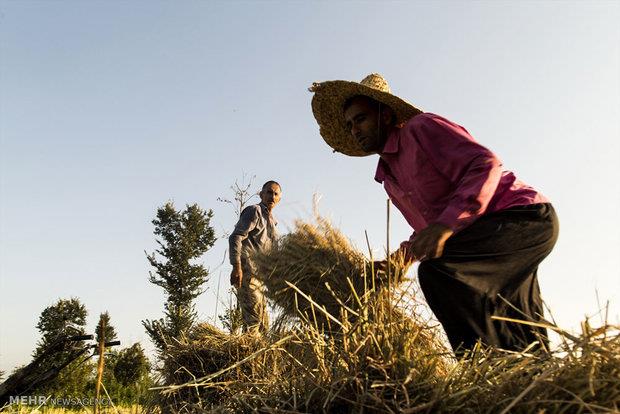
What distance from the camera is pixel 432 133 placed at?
2.48 meters

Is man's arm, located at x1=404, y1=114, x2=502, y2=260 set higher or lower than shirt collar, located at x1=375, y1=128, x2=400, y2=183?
lower

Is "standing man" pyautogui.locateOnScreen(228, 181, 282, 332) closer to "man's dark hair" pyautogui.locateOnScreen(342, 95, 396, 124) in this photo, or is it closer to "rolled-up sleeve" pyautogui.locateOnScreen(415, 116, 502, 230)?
"man's dark hair" pyautogui.locateOnScreen(342, 95, 396, 124)

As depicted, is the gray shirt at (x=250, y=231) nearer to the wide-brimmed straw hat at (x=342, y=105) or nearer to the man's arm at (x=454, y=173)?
the wide-brimmed straw hat at (x=342, y=105)

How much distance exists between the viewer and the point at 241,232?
272 inches

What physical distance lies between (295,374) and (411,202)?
55.8 inches

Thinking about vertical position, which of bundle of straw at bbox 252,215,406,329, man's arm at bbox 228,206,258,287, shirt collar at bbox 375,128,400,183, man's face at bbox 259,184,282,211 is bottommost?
bundle of straw at bbox 252,215,406,329

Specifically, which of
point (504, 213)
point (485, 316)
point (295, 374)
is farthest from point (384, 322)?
point (504, 213)

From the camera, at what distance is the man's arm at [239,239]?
6.75m

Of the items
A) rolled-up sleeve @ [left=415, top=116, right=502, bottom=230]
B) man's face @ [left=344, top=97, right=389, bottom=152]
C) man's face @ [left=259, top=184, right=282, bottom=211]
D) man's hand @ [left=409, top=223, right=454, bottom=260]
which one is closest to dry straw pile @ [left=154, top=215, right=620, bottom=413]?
man's hand @ [left=409, top=223, right=454, bottom=260]

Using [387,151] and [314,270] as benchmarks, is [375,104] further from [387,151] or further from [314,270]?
[314,270]

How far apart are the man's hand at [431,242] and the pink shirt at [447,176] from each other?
0.10 feet

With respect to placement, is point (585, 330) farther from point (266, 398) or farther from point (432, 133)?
point (432, 133)

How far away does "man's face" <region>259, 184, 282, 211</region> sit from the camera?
7.35 metres

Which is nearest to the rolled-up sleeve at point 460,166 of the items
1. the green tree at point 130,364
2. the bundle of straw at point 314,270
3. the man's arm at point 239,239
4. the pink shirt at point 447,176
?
the pink shirt at point 447,176
